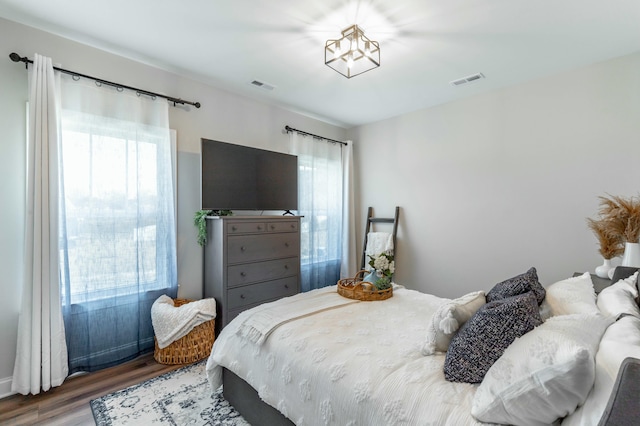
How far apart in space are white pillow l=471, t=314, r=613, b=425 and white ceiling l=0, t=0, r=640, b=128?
1.92 m

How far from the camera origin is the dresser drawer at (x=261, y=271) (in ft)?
9.29

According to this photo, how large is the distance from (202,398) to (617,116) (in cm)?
391

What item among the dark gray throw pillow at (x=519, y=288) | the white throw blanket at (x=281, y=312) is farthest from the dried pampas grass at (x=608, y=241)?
the white throw blanket at (x=281, y=312)

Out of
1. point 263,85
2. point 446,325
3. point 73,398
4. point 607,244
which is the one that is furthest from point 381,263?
point 73,398

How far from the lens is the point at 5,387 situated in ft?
6.73

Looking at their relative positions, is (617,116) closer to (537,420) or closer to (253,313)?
(537,420)

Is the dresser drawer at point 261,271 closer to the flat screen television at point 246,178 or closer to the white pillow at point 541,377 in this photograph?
the flat screen television at point 246,178

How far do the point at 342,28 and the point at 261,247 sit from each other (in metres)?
2.03

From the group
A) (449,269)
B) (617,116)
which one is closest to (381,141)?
(449,269)

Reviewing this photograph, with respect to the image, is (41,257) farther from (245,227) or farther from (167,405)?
(245,227)

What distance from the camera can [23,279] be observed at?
202cm

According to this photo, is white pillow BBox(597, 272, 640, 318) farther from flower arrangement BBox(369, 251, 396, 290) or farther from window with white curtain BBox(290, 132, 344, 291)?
window with white curtain BBox(290, 132, 344, 291)

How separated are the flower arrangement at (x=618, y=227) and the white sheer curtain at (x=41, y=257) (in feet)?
13.1

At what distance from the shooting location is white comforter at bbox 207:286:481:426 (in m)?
1.08
